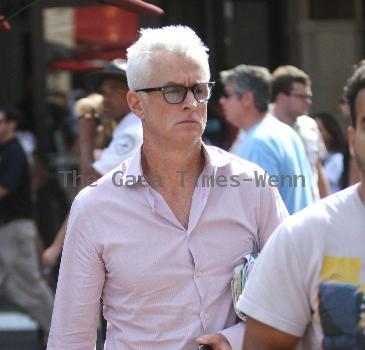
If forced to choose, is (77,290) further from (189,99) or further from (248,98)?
(248,98)

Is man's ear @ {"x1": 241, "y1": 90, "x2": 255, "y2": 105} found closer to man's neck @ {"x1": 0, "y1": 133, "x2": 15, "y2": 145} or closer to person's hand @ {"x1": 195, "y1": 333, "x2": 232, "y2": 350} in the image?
man's neck @ {"x1": 0, "y1": 133, "x2": 15, "y2": 145}

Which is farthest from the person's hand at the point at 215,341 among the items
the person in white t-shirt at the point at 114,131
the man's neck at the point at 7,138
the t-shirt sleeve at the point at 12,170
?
the man's neck at the point at 7,138

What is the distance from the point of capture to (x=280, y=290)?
239cm

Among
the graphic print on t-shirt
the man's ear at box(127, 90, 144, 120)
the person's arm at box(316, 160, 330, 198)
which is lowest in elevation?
the person's arm at box(316, 160, 330, 198)

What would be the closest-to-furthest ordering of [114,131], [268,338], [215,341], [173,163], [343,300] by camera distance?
[343,300] → [268,338] → [215,341] → [173,163] → [114,131]

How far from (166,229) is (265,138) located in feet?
8.08

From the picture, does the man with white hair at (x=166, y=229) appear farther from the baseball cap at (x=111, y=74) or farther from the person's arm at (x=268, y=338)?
the baseball cap at (x=111, y=74)

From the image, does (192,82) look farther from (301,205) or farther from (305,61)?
(305,61)

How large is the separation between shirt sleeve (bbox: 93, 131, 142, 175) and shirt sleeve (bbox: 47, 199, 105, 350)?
185 cm

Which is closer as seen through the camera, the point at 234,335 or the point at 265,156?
the point at 234,335

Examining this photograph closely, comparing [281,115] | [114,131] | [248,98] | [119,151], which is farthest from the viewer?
[281,115]

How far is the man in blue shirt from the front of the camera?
18.3ft

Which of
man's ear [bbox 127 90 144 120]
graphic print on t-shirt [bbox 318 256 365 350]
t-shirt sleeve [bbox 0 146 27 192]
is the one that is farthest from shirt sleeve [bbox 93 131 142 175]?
graphic print on t-shirt [bbox 318 256 365 350]

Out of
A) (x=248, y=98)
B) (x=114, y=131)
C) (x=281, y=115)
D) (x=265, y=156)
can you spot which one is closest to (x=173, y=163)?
(x=114, y=131)
